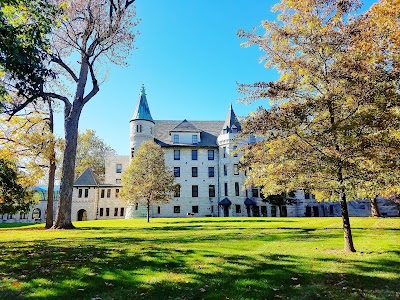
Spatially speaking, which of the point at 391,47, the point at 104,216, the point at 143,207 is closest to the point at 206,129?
the point at 143,207

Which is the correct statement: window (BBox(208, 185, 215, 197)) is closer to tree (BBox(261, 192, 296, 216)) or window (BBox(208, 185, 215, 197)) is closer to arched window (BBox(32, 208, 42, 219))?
tree (BBox(261, 192, 296, 216))

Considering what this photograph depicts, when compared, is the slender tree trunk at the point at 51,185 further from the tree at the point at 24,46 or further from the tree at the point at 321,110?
the tree at the point at 321,110

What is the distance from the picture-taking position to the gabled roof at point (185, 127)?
1847 inches

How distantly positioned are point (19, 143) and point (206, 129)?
1247 inches

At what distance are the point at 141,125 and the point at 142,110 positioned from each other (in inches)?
92.3

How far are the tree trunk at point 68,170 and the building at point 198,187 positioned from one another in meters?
23.6

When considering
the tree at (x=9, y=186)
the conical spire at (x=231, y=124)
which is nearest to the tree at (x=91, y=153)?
the conical spire at (x=231, y=124)

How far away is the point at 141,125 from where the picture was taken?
145 ft

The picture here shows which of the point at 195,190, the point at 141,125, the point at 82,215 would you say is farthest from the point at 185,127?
the point at 82,215

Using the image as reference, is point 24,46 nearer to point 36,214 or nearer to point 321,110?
point 321,110

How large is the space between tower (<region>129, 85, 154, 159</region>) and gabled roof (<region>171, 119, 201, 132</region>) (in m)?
4.05

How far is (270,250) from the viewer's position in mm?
9578

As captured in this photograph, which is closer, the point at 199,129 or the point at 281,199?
the point at 281,199

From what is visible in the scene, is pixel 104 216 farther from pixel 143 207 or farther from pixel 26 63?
pixel 26 63
